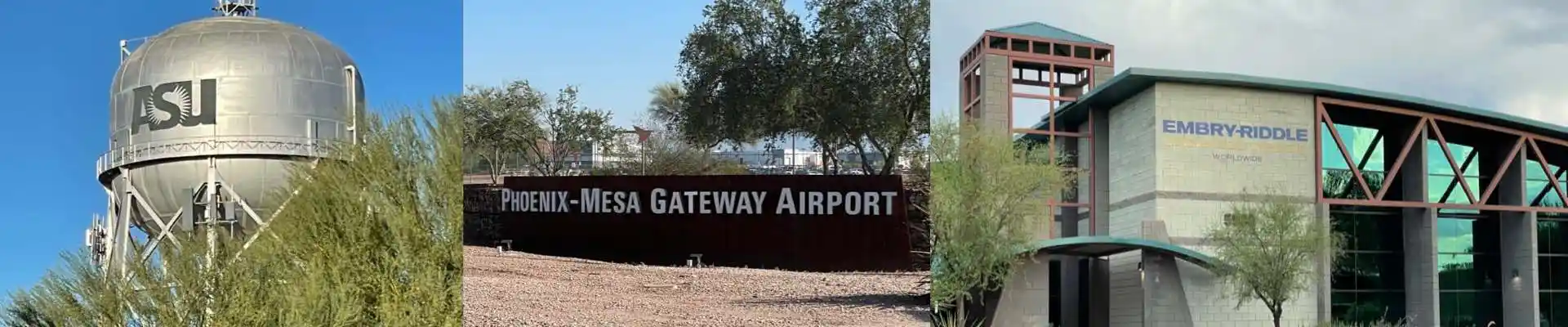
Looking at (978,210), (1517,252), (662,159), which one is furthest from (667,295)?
(1517,252)

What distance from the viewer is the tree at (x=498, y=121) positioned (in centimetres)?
951

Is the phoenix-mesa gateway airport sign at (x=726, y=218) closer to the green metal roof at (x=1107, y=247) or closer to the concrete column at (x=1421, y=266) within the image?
the green metal roof at (x=1107, y=247)

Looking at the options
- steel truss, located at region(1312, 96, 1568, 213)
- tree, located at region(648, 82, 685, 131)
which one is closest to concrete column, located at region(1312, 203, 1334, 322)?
steel truss, located at region(1312, 96, 1568, 213)

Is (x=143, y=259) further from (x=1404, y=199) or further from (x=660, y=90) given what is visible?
(x=1404, y=199)

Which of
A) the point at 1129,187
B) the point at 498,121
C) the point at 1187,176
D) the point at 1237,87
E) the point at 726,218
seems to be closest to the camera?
the point at 726,218

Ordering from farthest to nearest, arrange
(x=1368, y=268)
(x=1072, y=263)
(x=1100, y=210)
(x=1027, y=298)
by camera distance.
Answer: (x=1368, y=268)
(x=1100, y=210)
(x=1072, y=263)
(x=1027, y=298)

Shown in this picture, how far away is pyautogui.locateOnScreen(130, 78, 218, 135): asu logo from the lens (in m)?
15.4

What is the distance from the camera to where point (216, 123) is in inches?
605

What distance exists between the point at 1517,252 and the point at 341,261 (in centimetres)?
1798

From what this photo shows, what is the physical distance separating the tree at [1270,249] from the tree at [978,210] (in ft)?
10.3

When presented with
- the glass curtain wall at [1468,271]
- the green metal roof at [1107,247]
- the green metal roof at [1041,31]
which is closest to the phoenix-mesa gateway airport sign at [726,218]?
the green metal roof at [1107,247]

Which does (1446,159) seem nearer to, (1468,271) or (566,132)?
(1468,271)

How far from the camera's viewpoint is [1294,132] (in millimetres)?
17703

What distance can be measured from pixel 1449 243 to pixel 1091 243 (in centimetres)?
788
